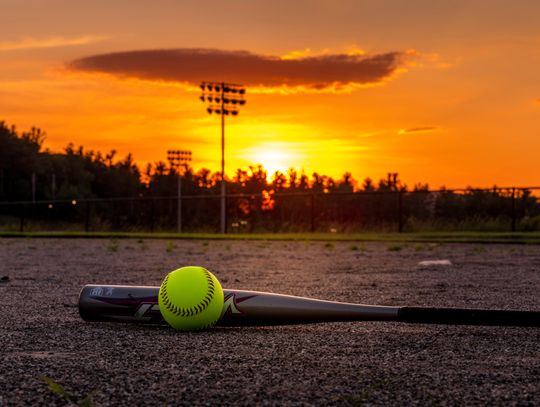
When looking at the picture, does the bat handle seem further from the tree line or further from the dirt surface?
the tree line

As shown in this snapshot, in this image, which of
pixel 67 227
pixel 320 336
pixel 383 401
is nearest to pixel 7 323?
pixel 320 336

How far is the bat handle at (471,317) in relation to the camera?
13.3 ft

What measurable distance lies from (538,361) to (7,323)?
3.25 metres

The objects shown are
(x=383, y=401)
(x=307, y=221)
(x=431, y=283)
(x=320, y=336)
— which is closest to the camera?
(x=383, y=401)

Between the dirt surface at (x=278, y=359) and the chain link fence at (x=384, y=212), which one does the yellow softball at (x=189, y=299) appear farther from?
the chain link fence at (x=384, y=212)

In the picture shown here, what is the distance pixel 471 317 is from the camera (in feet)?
13.5

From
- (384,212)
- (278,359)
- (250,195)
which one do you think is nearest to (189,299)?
(278,359)

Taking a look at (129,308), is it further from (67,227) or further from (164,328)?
(67,227)

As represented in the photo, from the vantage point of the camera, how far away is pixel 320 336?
4.34 m

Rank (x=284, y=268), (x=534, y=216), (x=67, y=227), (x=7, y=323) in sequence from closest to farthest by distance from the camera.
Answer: (x=7, y=323), (x=284, y=268), (x=534, y=216), (x=67, y=227)

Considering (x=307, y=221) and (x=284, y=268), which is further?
(x=307, y=221)

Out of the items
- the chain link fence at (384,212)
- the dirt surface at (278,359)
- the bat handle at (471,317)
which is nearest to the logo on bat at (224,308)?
the dirt surface at (278,359)

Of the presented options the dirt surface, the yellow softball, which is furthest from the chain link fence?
the yellow softball

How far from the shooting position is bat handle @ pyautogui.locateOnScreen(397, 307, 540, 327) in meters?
4.05
